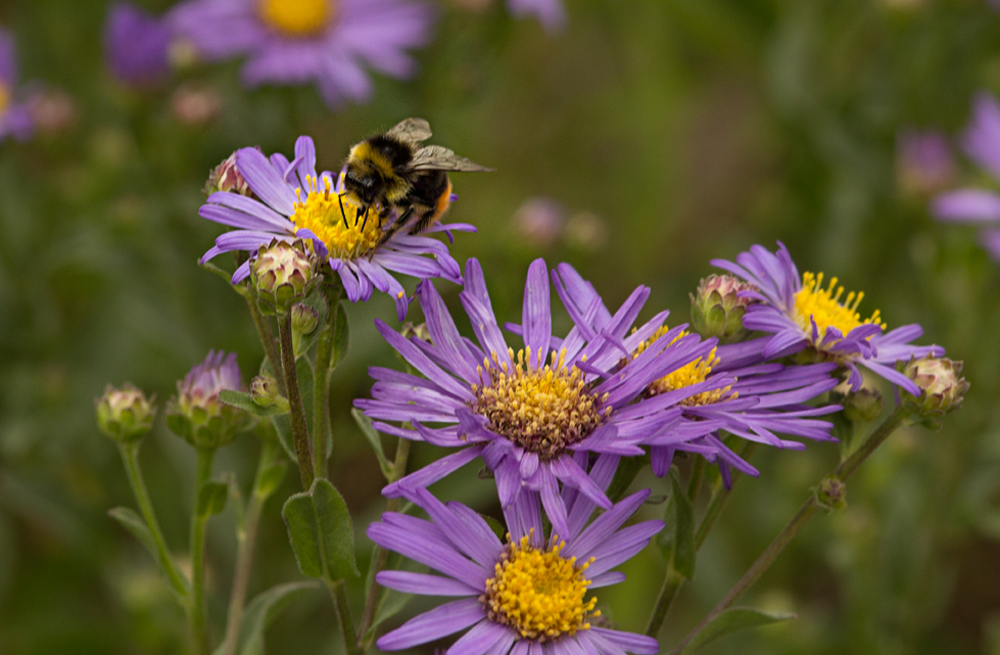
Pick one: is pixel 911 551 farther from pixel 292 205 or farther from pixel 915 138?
pixel 292 205

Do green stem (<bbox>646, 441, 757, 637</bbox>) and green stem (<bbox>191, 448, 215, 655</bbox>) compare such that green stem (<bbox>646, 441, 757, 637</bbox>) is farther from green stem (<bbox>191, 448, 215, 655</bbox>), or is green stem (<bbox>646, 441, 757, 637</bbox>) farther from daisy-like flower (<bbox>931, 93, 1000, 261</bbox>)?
daisy-like flower (<bbox>931, 93, 1000, 261</bbox>)

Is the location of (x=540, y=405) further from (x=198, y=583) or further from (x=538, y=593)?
(x=198, y=583)

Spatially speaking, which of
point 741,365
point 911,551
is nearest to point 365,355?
point 741,365

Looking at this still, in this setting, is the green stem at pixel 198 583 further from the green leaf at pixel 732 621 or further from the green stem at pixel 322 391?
the green leaf at pixel 732 621

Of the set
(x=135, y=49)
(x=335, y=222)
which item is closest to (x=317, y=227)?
(x=335, y=222)

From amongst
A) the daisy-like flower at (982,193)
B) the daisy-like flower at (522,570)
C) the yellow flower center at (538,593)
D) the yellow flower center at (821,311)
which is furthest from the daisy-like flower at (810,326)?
the daisy-like flower at (982,193)

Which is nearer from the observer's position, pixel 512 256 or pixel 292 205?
pixel 292 205

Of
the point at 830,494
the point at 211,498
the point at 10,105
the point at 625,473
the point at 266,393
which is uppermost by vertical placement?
the point at 10,105
